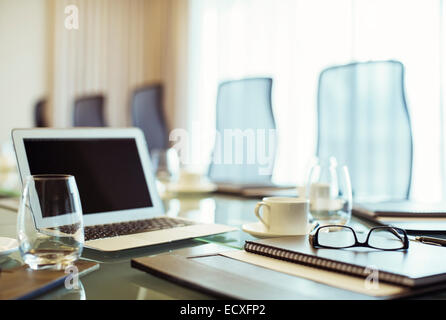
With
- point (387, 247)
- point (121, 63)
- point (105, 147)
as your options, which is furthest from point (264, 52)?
point (387, 247)

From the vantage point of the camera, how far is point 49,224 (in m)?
0.65

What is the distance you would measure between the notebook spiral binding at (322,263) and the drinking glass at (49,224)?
0.27 metres

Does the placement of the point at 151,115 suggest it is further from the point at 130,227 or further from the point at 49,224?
the point at 49,224

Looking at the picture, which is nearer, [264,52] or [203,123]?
[264,52]

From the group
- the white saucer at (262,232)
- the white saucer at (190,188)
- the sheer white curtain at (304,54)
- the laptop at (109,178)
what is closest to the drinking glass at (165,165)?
the white saucer at (190,188)

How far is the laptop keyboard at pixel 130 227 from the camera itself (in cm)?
92

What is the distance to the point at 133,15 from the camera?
5.46 metres

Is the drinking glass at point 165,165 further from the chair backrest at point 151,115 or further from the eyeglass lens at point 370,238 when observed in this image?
the chair backrest at point 151,115

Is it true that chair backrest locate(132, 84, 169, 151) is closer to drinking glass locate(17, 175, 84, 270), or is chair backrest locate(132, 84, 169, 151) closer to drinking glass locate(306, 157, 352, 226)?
drinking glass locate(306, 157, 352, 226)

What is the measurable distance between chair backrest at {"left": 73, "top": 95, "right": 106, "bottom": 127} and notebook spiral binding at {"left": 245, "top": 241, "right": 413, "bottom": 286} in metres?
3.13

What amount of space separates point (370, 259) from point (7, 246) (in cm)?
56
